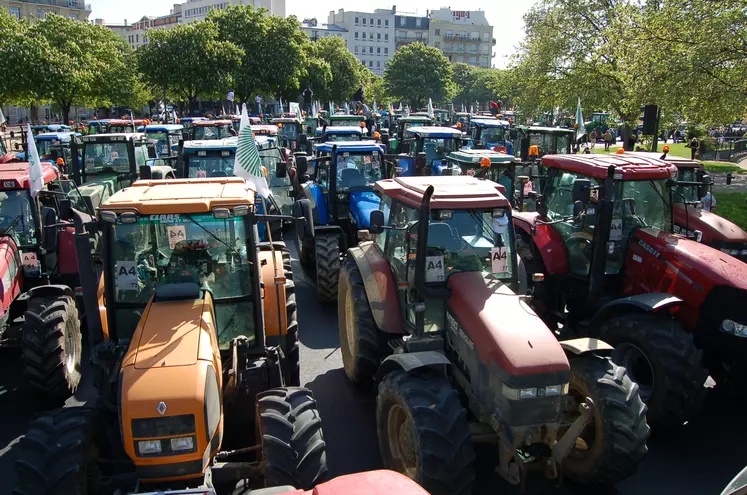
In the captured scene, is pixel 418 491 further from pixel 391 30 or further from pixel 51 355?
pixel 391 30

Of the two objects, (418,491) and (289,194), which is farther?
(289,194)

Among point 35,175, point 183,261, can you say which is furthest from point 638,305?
point 35,175

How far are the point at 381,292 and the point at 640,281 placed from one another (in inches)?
119

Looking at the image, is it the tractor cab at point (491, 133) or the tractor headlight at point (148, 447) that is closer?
the tractor headlight at point (148, 447)

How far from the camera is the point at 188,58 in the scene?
3116 centimetres

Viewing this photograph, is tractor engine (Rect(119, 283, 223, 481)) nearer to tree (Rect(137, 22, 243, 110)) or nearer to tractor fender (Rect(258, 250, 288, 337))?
tractor fender (Rect(258, 250, 288, 337))

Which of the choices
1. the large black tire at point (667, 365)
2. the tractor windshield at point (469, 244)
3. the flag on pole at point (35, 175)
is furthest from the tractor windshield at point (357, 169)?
the large black tire at point (667, 365)

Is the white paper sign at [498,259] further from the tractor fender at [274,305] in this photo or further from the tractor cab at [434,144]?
the tractor cab at [434,144]

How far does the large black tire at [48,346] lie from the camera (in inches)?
249

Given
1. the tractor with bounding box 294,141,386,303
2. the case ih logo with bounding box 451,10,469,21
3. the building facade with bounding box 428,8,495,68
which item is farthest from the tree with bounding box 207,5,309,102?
the case ih logo with bounding box 451,10,469,21

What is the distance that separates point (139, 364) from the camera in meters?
3.91

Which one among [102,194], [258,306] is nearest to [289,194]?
[102,194]

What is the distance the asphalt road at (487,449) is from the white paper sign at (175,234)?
2399 mm

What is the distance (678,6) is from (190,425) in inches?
625
